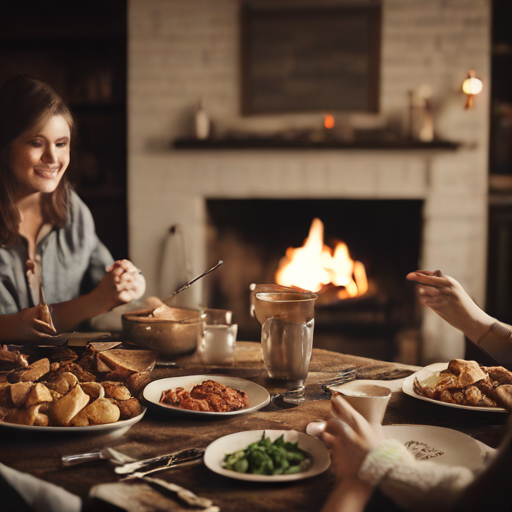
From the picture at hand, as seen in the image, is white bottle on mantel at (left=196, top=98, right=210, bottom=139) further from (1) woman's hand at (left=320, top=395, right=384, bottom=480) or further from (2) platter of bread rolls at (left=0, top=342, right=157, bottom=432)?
(1) woman's hand at (left=320, top=395, right=384, bottom=480)

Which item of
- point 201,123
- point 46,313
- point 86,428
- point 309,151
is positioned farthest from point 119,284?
point 309,151

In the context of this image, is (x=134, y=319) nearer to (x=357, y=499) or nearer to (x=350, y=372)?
(x=350, y=372)

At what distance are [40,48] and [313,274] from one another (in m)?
2.11

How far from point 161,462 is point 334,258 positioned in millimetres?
2475

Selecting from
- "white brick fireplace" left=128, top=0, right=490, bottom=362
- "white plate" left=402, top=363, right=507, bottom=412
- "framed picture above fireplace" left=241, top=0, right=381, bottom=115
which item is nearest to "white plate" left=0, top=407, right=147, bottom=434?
"white plate" left=402, top=363, right=507, bottom=412

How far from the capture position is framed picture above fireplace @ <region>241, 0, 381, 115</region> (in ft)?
9.49

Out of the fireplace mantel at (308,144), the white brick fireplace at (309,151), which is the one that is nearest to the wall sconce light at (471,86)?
the white brick fireplace at (309,151)

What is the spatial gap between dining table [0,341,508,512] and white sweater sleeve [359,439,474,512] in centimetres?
3

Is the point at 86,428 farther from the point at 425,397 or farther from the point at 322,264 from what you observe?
the point at 322,264

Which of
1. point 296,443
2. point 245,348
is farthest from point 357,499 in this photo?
point 245,348

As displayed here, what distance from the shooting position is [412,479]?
2.14 feet

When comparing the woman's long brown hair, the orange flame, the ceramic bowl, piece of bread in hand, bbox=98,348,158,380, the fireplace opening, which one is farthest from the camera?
the fireplace opening

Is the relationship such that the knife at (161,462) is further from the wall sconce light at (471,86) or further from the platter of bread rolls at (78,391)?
the wall sconce light at (471,86)

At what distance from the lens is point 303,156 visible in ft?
9.64
